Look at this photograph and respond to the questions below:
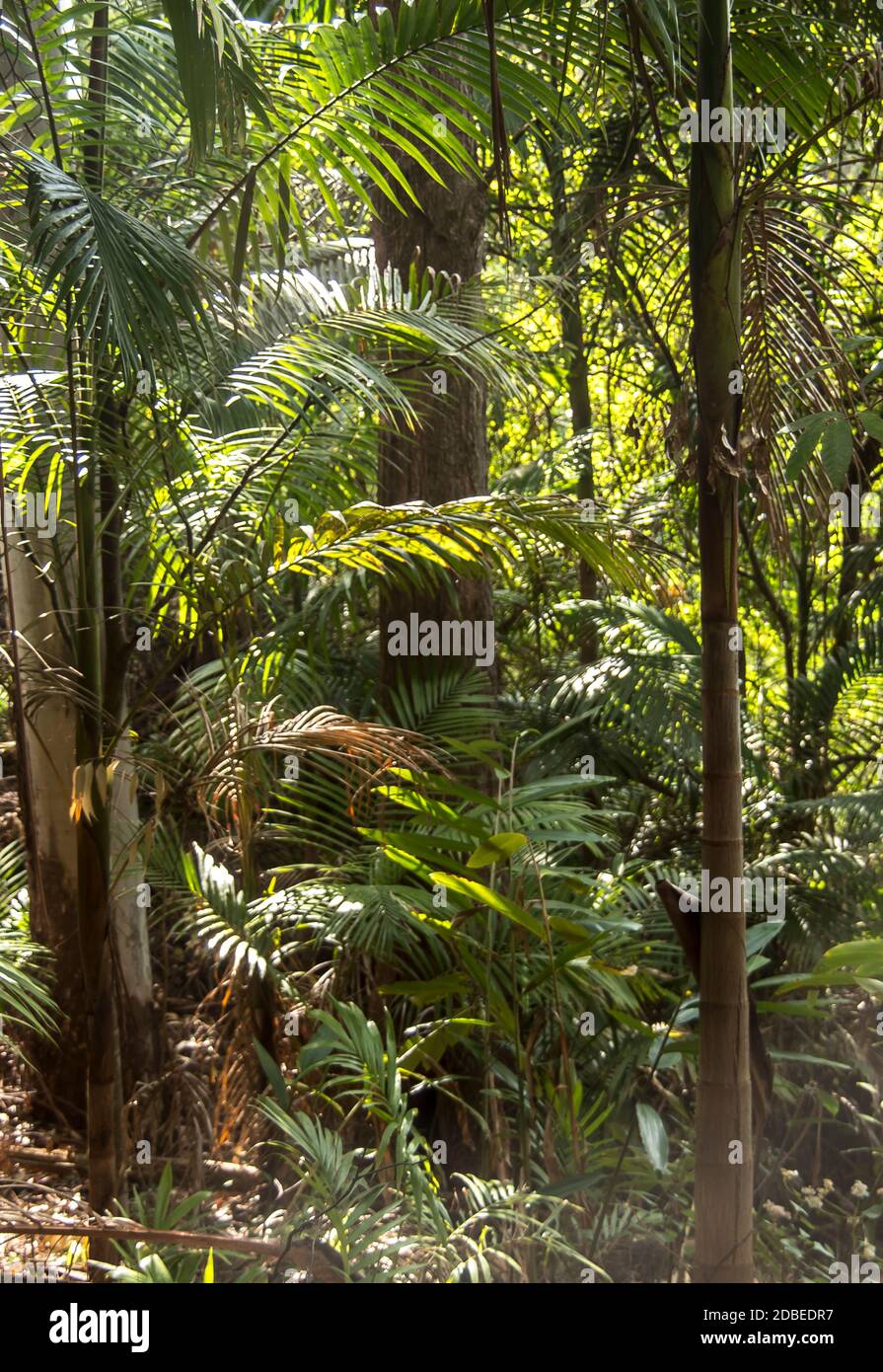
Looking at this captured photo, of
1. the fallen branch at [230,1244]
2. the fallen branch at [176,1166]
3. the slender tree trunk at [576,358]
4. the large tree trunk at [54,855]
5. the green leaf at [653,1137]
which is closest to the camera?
the fallen branch at [230,1244]

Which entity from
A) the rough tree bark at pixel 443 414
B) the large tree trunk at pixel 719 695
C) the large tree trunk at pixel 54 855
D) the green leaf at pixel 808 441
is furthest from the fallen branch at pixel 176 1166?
the green leaf at pixel 808 441

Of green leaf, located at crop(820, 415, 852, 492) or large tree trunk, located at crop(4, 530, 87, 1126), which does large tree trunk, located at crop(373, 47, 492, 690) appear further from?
green leaf, located at crop(820, 415, 852, 492)

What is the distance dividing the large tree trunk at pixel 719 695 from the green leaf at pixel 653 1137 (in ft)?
1.52

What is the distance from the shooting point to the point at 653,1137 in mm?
2219

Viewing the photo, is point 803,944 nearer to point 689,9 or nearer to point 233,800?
point 233,800

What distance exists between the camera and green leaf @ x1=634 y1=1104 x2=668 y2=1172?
2.18 meters

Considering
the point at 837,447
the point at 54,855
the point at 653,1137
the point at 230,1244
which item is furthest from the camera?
the point at 54,855

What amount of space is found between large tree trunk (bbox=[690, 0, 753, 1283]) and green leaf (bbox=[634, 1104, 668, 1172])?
46 cm

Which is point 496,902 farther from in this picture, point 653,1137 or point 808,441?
point 808,441

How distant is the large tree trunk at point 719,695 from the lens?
5.45 feet

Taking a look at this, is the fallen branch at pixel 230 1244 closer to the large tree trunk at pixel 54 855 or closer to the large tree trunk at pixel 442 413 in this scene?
the large tree trunk at pixel 54 855

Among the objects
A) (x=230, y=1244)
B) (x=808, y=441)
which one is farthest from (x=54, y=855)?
(x=808, y=441)

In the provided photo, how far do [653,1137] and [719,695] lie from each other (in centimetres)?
98

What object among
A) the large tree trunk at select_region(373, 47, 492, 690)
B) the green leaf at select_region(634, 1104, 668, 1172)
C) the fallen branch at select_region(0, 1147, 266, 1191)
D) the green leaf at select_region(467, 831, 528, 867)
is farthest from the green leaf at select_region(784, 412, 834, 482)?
the fallen branch at select_region(0, 1147, 266, 1191)
